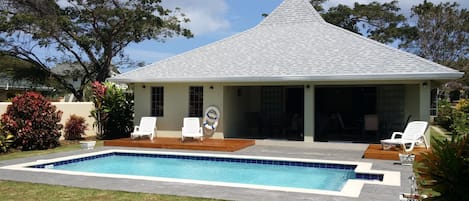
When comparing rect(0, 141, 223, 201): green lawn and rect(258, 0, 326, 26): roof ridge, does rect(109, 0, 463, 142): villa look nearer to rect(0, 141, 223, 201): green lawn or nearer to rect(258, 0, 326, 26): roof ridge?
rect(258, 0, 326, 26): roof ridge

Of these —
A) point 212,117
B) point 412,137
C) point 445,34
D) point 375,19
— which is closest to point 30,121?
point 212,117

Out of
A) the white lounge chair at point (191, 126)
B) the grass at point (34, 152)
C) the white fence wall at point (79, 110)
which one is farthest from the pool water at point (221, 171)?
the white fence wall at point (79, 110)

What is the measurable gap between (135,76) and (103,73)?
1754 centimetres

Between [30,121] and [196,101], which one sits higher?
[196,101]

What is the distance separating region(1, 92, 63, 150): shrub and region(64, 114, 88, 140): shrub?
2987 millimetres

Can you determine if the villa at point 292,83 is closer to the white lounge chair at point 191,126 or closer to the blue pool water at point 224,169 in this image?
the white lounge chair at point 191,126

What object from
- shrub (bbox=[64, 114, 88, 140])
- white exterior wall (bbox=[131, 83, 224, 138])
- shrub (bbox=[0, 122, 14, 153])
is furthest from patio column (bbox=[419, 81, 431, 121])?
shrub (bbox=[64, 114, 88, 140])

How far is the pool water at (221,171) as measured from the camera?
413 inches

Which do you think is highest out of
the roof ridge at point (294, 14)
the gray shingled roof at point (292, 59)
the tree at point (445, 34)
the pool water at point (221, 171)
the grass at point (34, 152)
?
the tree at point (445, 34)

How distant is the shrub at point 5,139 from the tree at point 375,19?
33.3 metres

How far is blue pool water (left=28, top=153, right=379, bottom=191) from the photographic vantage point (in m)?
10.6

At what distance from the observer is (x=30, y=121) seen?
14914 mm

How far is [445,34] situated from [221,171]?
34.2m

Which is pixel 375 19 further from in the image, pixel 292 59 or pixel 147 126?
pixel 147 126
